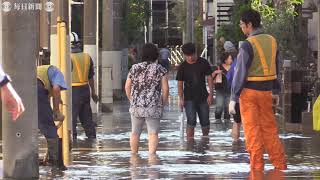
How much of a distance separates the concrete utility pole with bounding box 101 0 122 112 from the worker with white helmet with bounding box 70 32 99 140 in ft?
28.5

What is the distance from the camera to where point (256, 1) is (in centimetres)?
2977

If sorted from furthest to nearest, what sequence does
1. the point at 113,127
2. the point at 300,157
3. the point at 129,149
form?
1. the point at 113,127
2. the point at 129,149
3. the point at 300,157

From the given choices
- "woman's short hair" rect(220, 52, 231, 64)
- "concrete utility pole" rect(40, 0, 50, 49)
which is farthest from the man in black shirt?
"concrete utility pole" rect(40, 0, 50, 49)

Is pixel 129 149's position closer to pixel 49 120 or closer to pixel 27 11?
pixel 49 120

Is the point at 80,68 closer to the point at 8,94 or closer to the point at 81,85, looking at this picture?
the point at 81,85

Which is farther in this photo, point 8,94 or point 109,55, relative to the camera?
point 109,55

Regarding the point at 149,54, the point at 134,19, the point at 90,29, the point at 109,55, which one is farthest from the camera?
the point at 134,19

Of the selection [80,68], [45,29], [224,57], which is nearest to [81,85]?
[80,68]

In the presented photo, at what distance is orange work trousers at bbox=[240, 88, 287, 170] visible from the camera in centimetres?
1088

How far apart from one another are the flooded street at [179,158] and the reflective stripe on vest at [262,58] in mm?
1147

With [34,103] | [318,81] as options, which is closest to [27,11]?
[34,103]

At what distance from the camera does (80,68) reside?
1605 centimetres

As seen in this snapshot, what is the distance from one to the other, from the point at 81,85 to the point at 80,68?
0.45 m

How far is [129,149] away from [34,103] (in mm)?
4625
